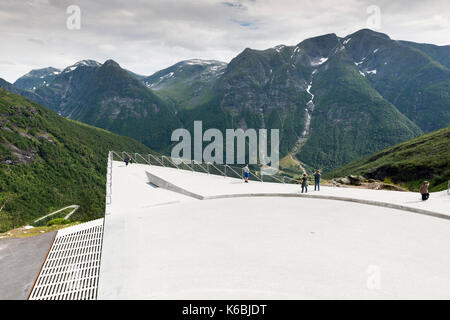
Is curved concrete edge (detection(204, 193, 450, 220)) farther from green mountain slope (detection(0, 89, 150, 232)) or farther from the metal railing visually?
green mountain slope (detection(0, 89, 150, 232))

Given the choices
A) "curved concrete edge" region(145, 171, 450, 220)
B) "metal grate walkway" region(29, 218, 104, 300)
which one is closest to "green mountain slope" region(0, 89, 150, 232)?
"curved concrete edge" region(145, 171, 450, 220)

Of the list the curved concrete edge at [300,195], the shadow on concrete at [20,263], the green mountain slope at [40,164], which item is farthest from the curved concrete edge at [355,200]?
the green mountain slope at [40,164]

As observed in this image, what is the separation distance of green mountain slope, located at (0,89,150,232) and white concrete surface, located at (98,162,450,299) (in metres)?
102

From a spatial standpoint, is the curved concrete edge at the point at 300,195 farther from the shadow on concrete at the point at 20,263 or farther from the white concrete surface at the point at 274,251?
the shadow on concrete at the point at 20,263

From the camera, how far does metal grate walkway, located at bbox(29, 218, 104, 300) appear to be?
10281 millimetres

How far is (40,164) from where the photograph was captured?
150m

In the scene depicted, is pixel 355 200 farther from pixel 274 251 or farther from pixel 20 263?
pixel 20 263

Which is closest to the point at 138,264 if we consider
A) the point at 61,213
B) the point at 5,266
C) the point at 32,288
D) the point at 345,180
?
the point at 32,288

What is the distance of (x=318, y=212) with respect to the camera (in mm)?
17125

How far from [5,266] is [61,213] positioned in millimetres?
119105

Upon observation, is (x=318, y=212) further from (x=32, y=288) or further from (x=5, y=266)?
Result: (x=5, y=266)

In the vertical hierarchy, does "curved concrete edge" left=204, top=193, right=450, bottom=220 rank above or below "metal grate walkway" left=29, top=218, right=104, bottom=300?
above

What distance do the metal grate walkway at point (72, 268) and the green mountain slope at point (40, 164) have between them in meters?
98.9

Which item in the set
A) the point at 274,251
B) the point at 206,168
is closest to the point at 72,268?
the point at 274,251
